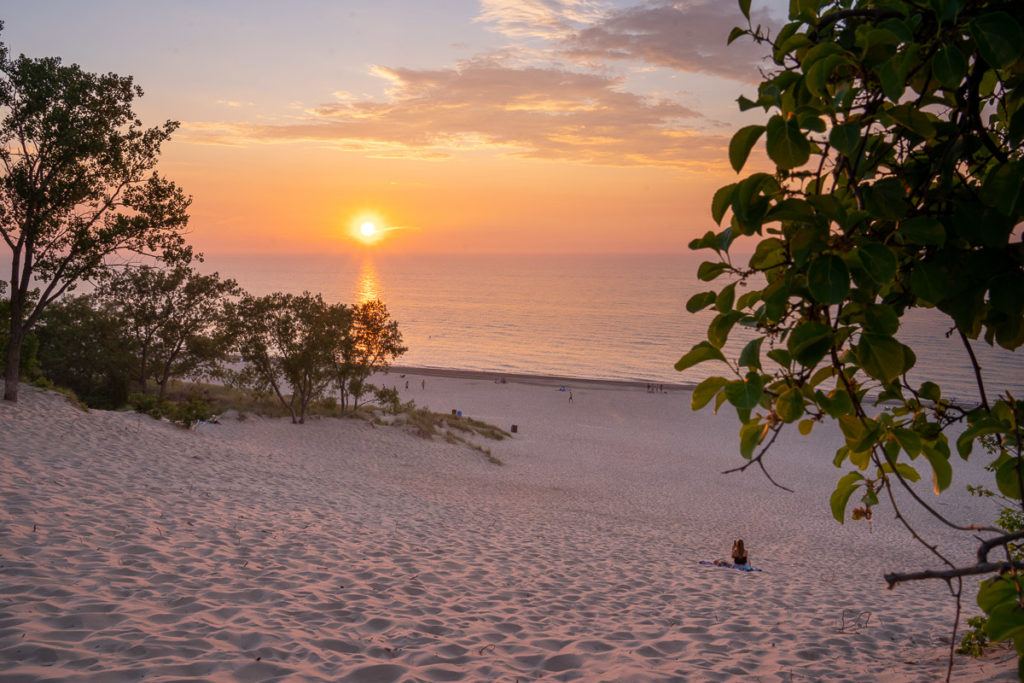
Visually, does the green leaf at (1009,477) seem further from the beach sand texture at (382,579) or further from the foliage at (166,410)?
the foliage at (166,410)

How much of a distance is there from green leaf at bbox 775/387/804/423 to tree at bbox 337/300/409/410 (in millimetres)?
30515


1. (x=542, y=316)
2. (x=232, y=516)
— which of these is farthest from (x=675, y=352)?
(x=232, y=516)

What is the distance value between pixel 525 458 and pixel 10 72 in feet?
75.6

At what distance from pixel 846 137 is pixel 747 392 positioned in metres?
0.54

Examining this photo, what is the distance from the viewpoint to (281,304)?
98.2ft

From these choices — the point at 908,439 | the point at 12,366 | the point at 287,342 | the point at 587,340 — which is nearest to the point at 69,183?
the point at 12,366

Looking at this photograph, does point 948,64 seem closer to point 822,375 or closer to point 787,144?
point 787,144

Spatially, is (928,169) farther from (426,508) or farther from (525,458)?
(525,458)

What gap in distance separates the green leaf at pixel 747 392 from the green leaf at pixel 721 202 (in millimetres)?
346

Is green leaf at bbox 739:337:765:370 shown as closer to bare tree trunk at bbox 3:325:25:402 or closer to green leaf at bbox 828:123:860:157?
green leaf at bbox 828:123:860:157

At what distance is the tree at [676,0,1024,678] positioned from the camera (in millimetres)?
1288

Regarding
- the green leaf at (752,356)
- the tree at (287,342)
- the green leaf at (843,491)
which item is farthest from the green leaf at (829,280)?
the tree at (287,342)

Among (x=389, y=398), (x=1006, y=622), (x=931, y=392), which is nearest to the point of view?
(x=1006, y=622)

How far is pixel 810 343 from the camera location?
1.33m
